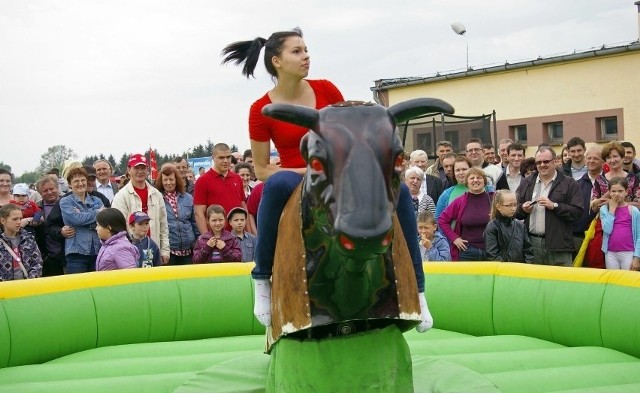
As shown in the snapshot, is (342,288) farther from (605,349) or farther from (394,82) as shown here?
(394,82)

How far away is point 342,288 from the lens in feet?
8.64

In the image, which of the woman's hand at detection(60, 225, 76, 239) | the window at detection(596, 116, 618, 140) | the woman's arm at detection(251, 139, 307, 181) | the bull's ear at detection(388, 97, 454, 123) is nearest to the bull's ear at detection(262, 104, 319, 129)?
the bull's ear at detection(388, 97, 454, 123)

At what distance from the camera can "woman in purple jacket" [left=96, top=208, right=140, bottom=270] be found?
583 cm

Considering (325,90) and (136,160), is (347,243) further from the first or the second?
(136,160)

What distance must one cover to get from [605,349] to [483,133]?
7277 millimetres

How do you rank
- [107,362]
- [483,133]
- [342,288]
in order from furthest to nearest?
[483,133] < [107,362] < [342,288]

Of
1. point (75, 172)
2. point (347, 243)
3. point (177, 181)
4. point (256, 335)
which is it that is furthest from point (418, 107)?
point (177, 181)

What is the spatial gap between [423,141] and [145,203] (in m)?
6.01

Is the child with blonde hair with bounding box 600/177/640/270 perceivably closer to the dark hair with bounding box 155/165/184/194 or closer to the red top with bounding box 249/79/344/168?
the red top with bounding box 249/79/344/168

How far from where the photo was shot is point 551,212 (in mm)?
6160

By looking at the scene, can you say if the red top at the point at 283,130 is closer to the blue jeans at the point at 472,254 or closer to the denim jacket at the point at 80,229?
the blue jeans at the point at 472,254

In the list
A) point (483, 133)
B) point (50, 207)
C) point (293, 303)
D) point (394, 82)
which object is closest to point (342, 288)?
point (293, 303)

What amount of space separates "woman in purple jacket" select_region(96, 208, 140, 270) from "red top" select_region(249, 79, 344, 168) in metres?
2.76

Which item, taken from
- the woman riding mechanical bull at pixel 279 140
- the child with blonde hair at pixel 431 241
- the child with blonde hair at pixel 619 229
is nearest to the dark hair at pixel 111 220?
the child with blonde hair at pixel 431 241
